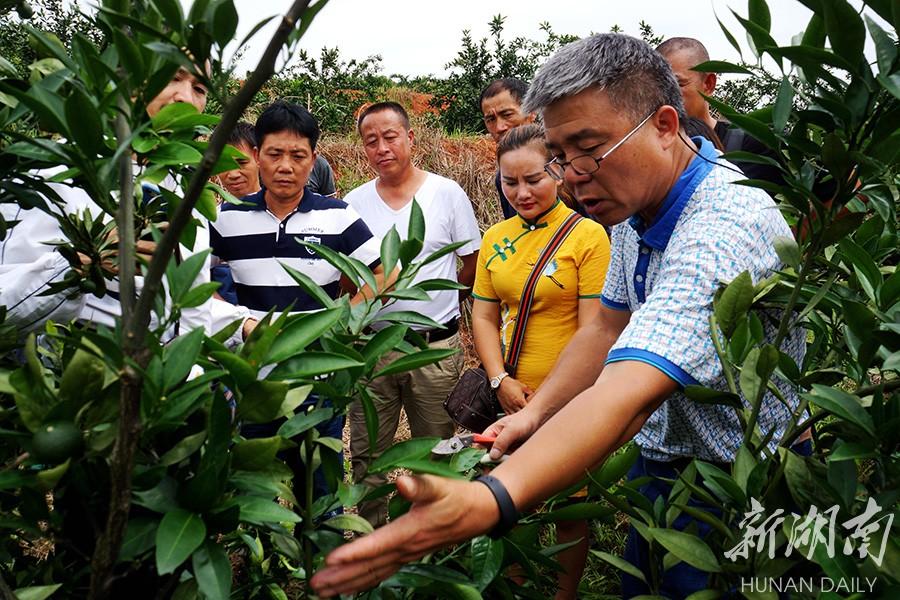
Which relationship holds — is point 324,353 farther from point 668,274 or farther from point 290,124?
point 290,124

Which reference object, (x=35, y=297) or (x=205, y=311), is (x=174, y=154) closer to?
(x=35, y=297)

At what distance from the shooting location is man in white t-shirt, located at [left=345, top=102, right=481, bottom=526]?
340 centimetres

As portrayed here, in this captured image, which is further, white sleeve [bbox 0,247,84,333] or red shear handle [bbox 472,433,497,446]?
red shear handle [bbox 472,433,497,446]

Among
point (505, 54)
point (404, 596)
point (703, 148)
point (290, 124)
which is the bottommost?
point (404, 596)

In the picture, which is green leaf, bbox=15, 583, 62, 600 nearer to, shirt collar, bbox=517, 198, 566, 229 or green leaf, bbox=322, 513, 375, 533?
green leaf, bbox=322, 513, 375, 533

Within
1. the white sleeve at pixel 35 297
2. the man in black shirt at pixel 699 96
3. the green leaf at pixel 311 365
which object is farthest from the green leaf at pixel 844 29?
the man in black shirt at pixel 699 96

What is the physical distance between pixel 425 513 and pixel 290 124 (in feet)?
8.00

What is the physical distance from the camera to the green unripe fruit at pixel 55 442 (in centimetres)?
73

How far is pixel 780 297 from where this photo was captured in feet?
3.94

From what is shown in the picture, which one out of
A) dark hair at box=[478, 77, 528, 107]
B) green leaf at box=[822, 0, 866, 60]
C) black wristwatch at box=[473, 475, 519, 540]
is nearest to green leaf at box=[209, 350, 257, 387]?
black wristwatch at box=[473, 475, 519, 540]

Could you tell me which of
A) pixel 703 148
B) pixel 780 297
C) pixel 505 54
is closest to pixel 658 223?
pixel 703 148

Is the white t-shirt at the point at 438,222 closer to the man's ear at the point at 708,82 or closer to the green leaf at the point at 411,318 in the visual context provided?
the man's ear at the point at 708,82

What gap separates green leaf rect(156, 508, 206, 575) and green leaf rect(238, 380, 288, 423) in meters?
0.12

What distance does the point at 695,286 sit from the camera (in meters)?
1.24
